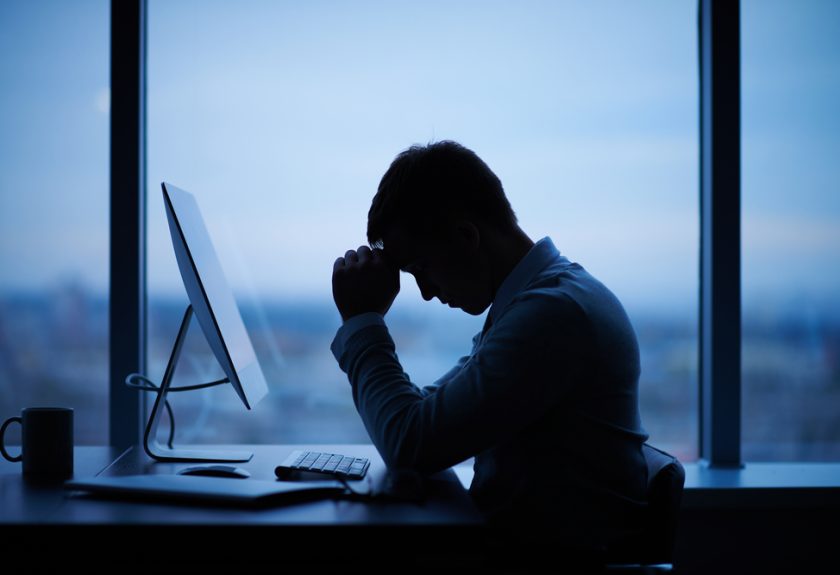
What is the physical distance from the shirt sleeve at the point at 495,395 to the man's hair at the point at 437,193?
260 millimetres

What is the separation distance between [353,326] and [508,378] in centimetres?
33

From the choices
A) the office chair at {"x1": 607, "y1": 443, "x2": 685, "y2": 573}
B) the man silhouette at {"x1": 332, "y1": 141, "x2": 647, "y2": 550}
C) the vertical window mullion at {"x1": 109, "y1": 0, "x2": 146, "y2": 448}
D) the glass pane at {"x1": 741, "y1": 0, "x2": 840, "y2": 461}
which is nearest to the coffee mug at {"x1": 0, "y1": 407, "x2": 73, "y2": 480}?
the man silhouette at {"x1": 332, "y1": 141, "x2": 647, "y2": 550}

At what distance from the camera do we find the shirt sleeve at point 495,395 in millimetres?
1039

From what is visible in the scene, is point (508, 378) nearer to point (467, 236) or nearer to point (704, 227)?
point (467, 236)

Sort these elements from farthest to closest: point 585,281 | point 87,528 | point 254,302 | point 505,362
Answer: point 254,302
point 585,281
point 505,362
point 87,528

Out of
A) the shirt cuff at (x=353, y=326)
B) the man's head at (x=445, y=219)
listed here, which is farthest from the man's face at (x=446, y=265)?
the shirt cuff at (x=353, y=326)

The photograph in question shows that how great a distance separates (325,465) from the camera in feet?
4.12

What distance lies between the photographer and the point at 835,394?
231 centimetres

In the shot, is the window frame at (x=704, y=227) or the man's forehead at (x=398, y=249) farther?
the window frame at (x=704, y=227)

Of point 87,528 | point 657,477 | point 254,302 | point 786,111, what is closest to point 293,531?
point 87,528

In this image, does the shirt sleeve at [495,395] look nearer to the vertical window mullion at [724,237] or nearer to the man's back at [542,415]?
the man's back at [542,415]

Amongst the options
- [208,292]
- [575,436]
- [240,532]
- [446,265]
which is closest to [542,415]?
[575,436]

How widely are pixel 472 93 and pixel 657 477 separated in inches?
54.8

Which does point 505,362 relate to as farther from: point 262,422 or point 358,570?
point 262,422
